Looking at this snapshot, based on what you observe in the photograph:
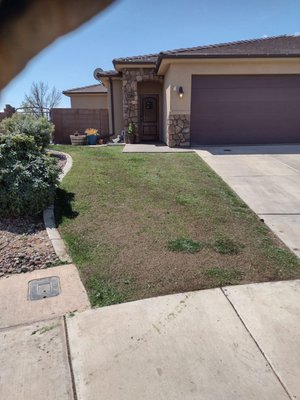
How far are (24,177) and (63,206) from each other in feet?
2.64

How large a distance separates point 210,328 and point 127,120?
12.1 m

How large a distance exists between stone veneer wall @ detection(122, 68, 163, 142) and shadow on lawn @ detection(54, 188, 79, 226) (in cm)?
839

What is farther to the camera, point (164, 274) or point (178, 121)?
point (178, 121)

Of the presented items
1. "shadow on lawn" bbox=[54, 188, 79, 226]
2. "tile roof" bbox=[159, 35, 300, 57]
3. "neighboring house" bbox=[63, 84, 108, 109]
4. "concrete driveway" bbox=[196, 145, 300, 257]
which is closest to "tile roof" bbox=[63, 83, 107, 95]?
"neighboring house" bbox=[63, 84, 108, 109]

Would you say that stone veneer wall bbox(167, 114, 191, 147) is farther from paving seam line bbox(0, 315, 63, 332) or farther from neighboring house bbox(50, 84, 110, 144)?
paving seam line bbox(0, 315, 63, 332)

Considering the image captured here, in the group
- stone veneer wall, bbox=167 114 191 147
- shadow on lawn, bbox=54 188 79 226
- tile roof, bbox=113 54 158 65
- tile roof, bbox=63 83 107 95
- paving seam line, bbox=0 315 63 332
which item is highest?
tile roof, bbox=113 54 158 65

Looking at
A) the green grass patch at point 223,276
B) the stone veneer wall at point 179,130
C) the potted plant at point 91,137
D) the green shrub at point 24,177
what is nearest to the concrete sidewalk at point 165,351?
the green grass patch at point 223,276

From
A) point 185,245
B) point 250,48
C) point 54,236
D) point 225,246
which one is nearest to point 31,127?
point 54,236

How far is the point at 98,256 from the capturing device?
390 centimetres

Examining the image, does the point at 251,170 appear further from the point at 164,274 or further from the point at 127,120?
the point at 127,120

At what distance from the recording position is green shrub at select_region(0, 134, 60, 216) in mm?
4844

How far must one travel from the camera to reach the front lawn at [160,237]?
3.42m

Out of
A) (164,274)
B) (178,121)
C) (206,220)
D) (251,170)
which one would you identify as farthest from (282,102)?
(164,274)

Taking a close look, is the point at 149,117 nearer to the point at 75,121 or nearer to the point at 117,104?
the point at 117,104
